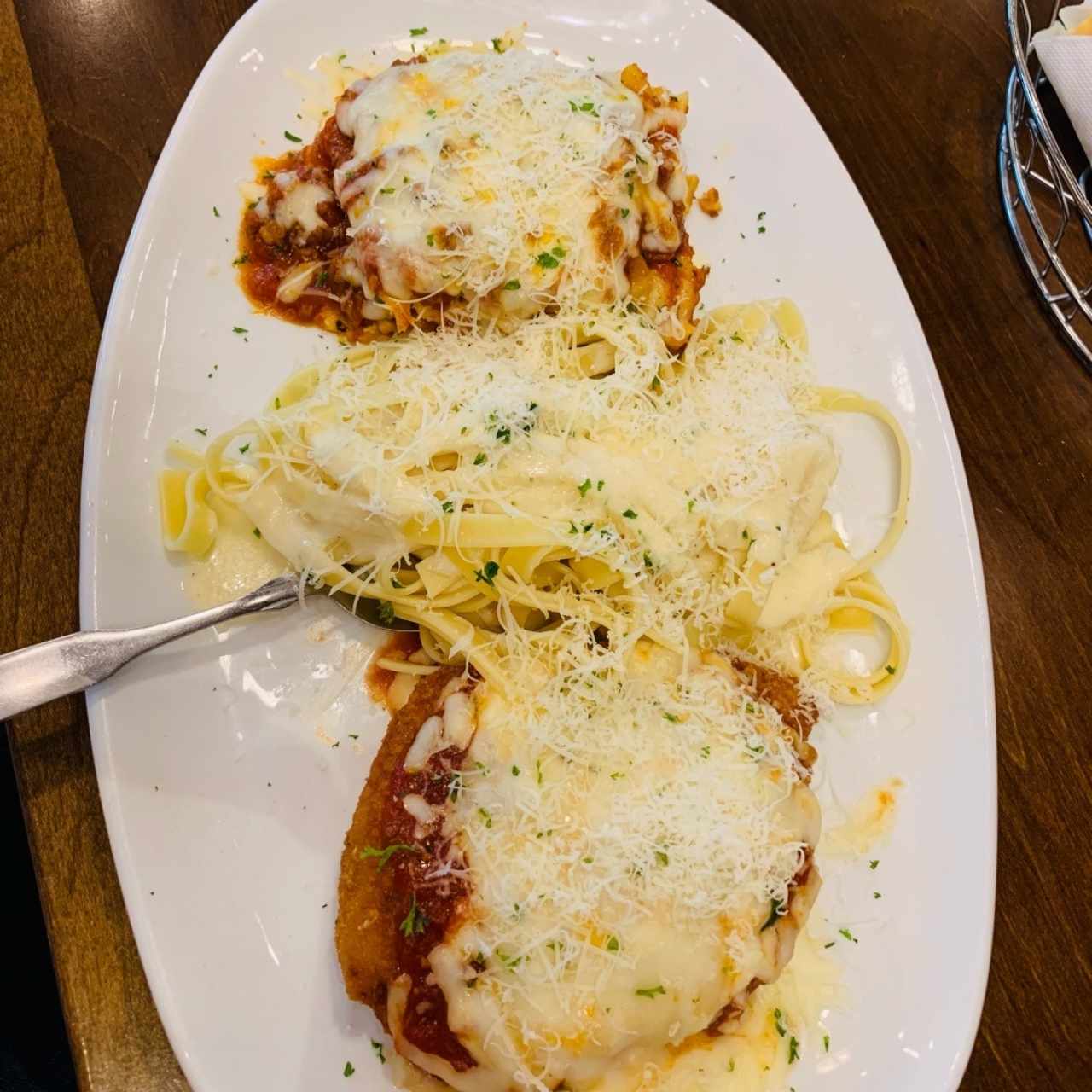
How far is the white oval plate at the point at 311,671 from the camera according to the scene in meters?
2.30

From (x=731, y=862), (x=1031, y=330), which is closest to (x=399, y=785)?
(x=731, y=862)

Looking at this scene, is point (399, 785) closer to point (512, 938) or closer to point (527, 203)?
point (512, 938)

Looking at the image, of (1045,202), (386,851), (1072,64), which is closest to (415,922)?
(386,851)

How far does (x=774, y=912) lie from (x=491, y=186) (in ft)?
7.50

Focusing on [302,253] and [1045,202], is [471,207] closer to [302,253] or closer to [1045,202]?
[302,253]

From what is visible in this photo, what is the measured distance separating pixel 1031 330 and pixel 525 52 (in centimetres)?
244

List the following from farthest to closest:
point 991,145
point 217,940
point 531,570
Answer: point 991,145, point 531,570, point 217,940

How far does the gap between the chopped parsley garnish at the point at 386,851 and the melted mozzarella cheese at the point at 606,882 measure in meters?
0.14

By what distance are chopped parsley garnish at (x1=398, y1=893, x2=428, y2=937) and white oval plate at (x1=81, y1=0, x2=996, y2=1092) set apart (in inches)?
14.5

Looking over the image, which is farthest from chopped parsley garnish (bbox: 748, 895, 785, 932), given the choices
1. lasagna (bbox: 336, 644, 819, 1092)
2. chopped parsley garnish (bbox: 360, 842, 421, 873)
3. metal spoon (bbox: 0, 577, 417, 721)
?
metal spoon (bbox: 0, 577, 417, 721)

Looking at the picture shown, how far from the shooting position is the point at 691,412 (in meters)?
2.78

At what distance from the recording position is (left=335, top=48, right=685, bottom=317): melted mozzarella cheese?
9.11ft

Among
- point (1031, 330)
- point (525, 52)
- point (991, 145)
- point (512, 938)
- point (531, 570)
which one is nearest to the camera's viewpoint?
point (512, 938)

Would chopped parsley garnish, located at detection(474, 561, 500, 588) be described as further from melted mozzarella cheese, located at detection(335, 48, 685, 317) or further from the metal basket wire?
the metal basket wire
